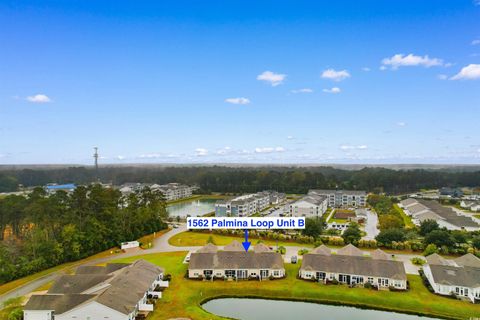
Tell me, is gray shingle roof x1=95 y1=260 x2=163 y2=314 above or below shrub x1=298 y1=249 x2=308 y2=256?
above

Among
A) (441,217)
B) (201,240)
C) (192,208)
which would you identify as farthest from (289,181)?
(201,240)

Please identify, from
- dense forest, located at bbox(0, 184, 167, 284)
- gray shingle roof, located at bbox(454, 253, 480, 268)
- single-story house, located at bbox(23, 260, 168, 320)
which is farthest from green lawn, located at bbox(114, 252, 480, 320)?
dense forest, located at bbox(0, 184, 167, 284)

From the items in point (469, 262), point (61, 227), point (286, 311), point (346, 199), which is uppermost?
point (61, 227)

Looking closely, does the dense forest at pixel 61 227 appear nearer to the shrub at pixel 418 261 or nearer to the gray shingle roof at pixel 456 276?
the shrub at pixel 418 261

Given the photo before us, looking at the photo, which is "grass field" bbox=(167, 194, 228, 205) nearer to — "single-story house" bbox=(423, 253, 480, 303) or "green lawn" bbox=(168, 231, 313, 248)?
"green lawn" bbox=(168, 231, 313, 248)

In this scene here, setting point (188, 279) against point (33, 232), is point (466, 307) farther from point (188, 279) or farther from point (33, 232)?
point (33, 232)

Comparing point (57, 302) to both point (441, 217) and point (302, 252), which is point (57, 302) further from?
point (441, 217)

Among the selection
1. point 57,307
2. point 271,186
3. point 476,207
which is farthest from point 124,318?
point 271,186
